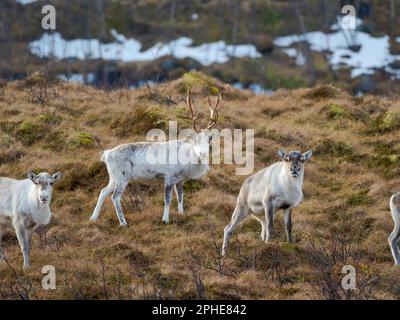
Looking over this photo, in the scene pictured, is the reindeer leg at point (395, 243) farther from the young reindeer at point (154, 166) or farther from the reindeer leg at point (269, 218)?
the young reindeer at point (154, 166)

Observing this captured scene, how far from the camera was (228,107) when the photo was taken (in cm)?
2102

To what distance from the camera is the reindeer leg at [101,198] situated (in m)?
13.3

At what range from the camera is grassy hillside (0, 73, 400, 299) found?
10.2 m

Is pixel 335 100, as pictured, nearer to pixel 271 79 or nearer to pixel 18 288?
pixel 18 288

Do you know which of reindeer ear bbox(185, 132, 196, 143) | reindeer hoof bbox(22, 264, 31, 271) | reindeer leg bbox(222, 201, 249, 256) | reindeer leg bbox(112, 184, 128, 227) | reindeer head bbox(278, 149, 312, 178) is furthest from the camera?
reindeer ear bbox(185, 132, 196, 143)

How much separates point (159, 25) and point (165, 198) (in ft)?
206

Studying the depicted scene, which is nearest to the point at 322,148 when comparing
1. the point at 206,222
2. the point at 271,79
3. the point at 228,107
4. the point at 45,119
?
the point at 228,107

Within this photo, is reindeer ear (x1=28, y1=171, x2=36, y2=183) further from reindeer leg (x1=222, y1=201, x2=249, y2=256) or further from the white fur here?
reindeer leg (x1=222, y1=201, x2=249, y2=256)

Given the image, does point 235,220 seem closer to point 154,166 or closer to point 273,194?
point 273,194

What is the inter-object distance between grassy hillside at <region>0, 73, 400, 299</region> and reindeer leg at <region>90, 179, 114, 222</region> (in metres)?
0.15

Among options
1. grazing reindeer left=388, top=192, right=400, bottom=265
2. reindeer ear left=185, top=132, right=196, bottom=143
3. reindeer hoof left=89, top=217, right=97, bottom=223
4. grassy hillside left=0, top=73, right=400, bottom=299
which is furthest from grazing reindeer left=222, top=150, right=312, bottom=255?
reindeer hoof left=89, top=217, right=97, bottom=223

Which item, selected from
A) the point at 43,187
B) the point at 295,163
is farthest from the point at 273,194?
the point at 43,187

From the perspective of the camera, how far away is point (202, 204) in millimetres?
13977

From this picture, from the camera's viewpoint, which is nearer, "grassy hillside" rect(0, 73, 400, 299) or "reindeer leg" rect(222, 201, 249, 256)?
"grassy hillside" rect(0, 73, 400, 299)
